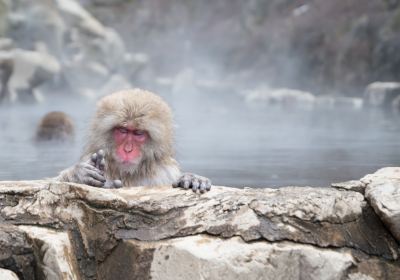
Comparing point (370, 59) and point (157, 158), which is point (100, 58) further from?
point (157, 158)

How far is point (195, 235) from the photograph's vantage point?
9.18 ft

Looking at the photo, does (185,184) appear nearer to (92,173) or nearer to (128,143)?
(92,173)

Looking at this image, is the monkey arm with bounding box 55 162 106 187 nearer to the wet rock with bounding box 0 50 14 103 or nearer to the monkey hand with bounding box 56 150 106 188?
the monkey hand with bounding box 56 150 106 188

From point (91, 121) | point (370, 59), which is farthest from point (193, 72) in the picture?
point (91, 121)

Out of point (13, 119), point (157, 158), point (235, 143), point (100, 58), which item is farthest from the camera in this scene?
point (100, 58)

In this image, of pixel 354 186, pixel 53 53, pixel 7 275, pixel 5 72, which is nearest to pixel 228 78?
pixel 53 53

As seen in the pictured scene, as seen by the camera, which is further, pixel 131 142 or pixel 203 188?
pixel 131 142

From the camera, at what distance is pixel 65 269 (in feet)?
8.53

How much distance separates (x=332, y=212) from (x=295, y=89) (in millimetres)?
23095

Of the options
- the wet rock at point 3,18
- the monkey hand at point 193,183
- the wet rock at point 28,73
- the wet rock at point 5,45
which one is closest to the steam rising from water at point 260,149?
the monkey hand at point 193,183

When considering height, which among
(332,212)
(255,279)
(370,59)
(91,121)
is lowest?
(255,279)

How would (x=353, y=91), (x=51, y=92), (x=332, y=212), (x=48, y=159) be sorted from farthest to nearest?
(x=353, y=91), (x=51, y=92), (x=48, y=159), (x=332, y=212)

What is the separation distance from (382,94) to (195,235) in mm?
18192

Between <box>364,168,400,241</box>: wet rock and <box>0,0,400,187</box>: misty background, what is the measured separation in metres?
1.58
